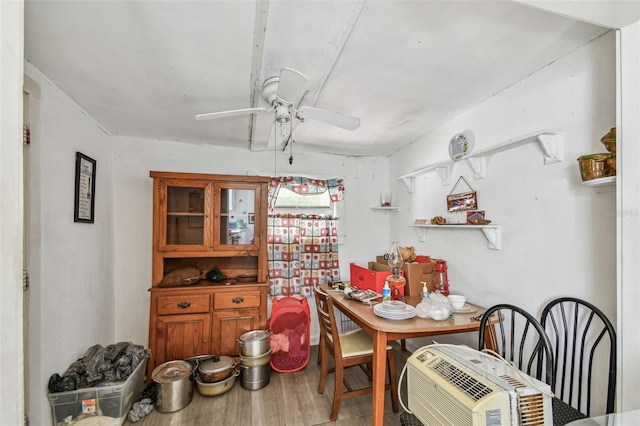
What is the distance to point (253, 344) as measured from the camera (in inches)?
98.3

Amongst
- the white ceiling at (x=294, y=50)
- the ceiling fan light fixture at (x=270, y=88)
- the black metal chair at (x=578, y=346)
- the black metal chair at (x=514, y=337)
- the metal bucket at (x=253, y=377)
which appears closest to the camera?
the white ceiling at (x=294, y=50)

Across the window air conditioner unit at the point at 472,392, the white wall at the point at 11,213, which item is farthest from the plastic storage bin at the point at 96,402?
the window air conditioner unit at the point at 472,392

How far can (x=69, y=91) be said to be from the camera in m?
1.98

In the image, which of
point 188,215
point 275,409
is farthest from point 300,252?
point 275,409

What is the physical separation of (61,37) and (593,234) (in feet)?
9.24

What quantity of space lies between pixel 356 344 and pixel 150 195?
2.45m

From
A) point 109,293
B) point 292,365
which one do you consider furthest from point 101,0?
point 292,365

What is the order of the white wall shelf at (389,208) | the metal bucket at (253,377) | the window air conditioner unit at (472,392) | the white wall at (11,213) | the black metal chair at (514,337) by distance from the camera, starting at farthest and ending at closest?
the white wall shelf at (389,208)
the metal bucket at (253,377)
the black metal chair at (514,337)
the window air conditioner unit at (472,392)
the white wall at (11,213)

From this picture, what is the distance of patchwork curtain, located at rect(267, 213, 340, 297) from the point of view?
319cm

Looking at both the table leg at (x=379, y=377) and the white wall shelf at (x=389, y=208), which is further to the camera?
the white wall shelf at (x=389, y=208)

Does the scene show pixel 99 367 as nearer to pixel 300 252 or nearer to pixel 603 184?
pixel 300 252

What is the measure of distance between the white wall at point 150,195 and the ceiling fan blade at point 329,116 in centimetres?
161

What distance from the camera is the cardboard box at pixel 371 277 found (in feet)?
8.41

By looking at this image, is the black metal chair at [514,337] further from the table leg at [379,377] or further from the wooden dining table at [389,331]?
the table leg at [379,377]
